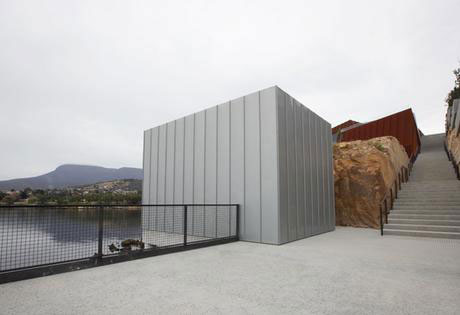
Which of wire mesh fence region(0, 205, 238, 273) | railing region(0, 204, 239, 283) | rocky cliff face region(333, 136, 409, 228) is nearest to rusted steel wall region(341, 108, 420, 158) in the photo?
rocky cliff face region(333, 136, 409, 228)

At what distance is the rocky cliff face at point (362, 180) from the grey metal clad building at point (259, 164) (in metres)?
1.63

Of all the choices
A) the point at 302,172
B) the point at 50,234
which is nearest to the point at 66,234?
the point at 50,234

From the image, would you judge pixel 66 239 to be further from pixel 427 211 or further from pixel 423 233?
pixel 427 211

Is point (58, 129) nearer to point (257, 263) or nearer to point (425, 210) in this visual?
point (257, 263)

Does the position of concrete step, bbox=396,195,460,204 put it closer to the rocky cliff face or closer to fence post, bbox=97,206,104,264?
the rocky cliff face

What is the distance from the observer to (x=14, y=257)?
3.51 m

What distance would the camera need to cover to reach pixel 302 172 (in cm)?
811

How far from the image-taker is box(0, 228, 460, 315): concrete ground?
2.59 meters

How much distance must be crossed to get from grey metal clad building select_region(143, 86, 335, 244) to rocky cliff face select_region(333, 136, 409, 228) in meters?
1.63

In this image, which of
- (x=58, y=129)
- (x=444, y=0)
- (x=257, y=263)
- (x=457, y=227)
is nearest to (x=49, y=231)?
(x=257, y=263)

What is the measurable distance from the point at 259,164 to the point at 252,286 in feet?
13.5

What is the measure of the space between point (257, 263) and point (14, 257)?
12.3 ft

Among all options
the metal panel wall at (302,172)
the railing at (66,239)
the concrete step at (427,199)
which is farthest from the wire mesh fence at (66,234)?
the concrete step at (427,199)

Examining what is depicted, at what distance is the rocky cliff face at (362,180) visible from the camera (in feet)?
35.0
